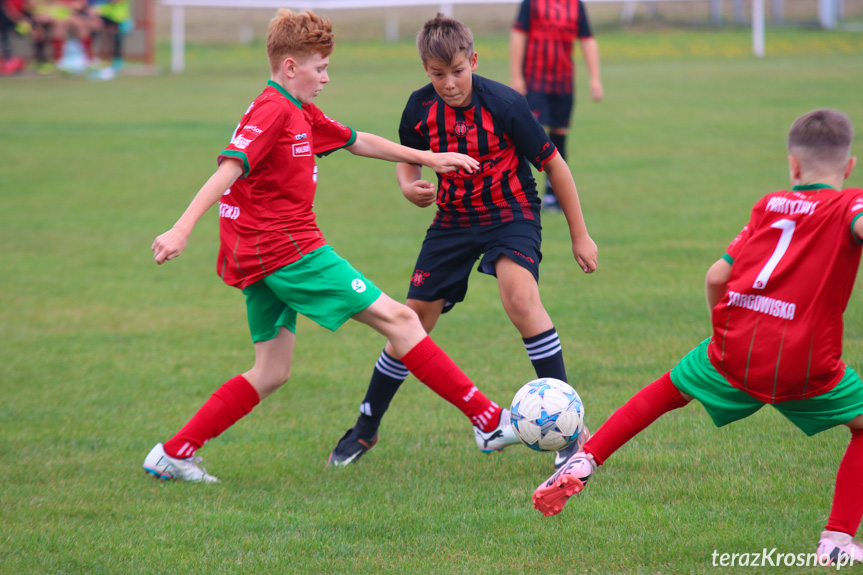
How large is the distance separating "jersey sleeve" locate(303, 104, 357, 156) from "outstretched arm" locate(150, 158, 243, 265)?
472 mm

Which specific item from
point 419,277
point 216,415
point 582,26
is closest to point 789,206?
point 419,277

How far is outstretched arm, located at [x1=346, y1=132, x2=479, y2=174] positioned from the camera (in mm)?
3756

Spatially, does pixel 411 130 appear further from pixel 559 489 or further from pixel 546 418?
pixel 559 489

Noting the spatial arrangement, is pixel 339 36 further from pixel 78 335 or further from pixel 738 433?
pixel 738 433

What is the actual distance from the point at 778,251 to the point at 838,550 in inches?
36.6

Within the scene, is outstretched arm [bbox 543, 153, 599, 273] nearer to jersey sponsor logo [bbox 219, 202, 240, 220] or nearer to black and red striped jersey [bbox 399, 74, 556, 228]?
black and red striped jersey [bbox 399, 74, 556, 228]

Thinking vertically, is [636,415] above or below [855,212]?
below

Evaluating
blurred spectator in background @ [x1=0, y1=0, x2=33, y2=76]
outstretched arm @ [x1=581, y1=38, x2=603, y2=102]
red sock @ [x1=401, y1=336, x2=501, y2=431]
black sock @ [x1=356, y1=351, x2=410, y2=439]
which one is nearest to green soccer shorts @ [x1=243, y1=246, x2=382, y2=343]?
red sock @ [x1=401, y1=336, x2=501, y2=431]

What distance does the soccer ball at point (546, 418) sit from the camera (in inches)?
138

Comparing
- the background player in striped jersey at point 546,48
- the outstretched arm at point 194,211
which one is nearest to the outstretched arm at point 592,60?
the background player in striped jersey at point 546,48

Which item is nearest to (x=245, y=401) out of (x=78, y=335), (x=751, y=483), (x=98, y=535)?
(x=98, y=535)

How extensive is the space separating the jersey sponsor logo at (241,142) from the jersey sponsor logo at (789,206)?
1850mm

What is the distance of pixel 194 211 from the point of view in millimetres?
3359

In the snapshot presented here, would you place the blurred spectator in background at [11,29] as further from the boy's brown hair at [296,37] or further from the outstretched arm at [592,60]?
the boy's brown hair at [296,37]
